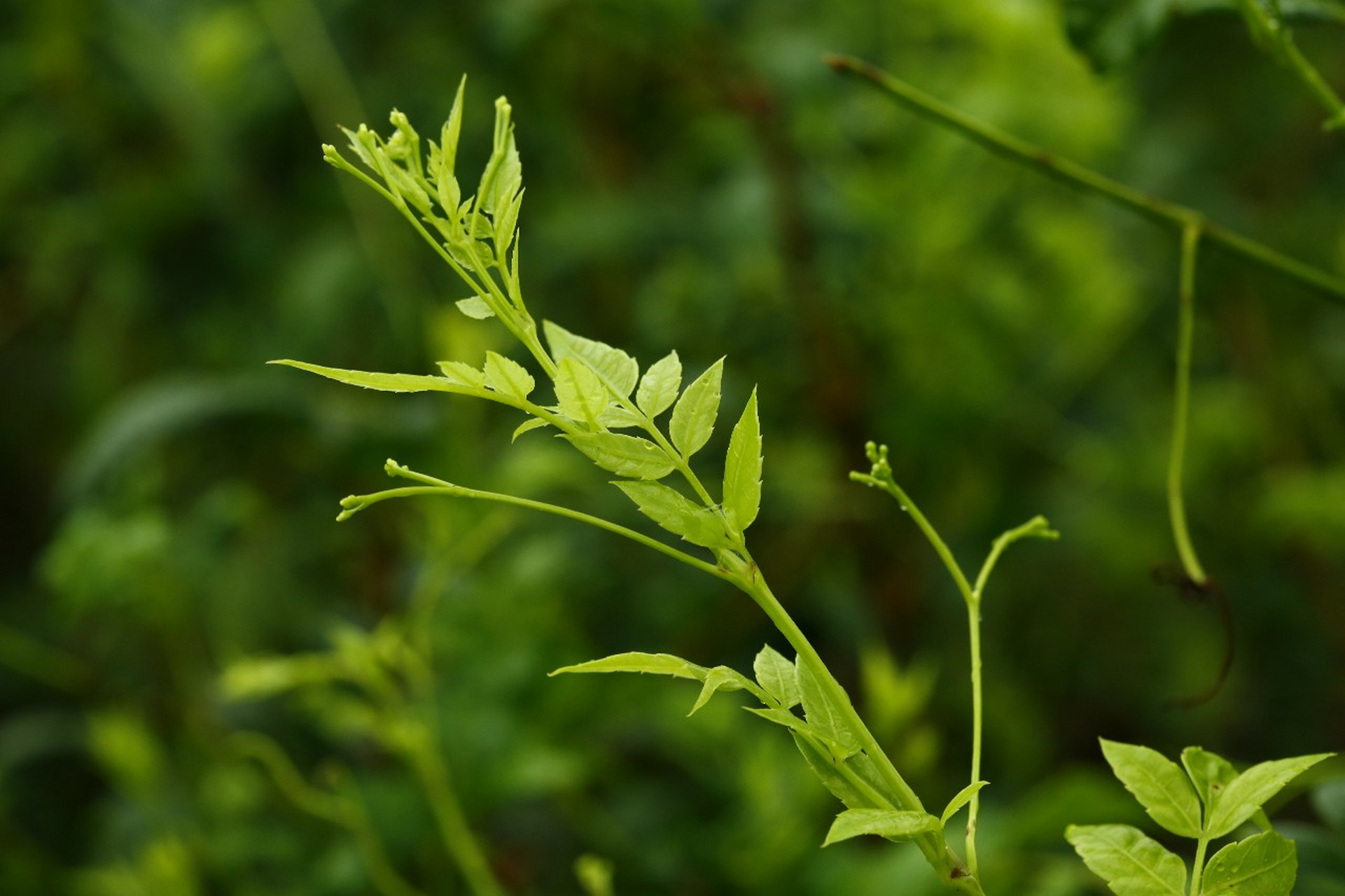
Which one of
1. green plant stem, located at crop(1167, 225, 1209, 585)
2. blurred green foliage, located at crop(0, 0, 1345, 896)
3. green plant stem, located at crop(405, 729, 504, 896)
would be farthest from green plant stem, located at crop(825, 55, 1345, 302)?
green plant stem, located at crop(405, 729, 504, 896)

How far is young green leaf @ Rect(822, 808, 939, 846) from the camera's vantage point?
26cm

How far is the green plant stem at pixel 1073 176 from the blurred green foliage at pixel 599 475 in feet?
0.91

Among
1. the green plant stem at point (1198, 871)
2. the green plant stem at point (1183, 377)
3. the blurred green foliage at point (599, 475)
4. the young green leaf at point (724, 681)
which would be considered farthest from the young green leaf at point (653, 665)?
the blurred green foliage at point (599, 475)

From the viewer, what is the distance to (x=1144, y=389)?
3.84 ft

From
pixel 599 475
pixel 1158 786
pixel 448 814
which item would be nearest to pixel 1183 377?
pixel 1158 786

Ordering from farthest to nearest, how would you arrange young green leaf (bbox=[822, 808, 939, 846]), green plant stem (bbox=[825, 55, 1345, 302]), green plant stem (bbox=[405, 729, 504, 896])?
green plant stem (bbox=[405, 729, 504, 896]) → green plant stem (bbox=[825, 55, 1345, 302]) → young green leaf (bbox=[822, 808, 939, 846])

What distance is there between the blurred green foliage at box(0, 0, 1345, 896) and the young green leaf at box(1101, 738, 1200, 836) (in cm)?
32

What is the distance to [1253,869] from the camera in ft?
0.90

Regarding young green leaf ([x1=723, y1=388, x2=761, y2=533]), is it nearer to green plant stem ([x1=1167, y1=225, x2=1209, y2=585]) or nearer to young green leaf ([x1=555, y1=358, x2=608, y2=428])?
young green leaf ([x1=555, y1=358, x2=608, y2=428])

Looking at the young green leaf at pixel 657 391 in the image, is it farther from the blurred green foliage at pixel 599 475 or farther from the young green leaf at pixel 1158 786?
the blurred green foliage at pixel 599 475

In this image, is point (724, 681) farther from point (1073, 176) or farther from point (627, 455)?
point (1073, 176)

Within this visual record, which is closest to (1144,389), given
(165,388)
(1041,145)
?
(1041,145)

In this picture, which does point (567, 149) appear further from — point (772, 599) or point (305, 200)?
point (772, 599)

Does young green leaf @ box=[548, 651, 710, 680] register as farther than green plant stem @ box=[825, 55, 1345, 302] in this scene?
No
